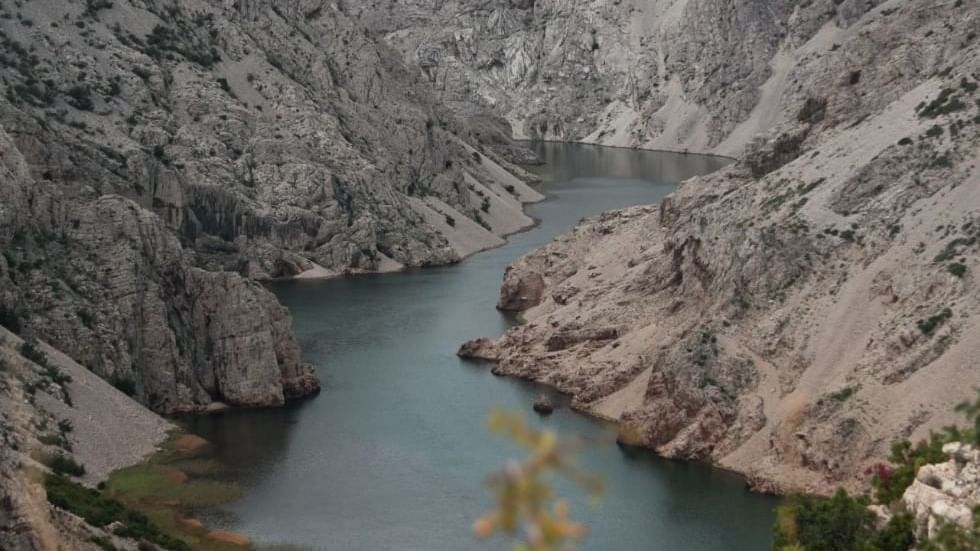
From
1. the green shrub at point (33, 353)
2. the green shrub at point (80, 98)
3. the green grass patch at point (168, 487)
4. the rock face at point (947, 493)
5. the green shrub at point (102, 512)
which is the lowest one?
the green grass patch at point (168, 487)

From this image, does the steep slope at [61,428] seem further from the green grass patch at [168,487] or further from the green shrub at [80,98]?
the green shrub at [80,98]

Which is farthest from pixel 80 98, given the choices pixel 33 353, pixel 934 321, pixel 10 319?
pixel 934 321

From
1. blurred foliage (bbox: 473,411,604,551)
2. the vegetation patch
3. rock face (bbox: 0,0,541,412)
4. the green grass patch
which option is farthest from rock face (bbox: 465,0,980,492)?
blurred foliage (bbox: 473,411,604,551)

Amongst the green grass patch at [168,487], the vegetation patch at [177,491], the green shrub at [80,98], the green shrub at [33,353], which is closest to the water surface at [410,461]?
the vegetation patch at [177,491]

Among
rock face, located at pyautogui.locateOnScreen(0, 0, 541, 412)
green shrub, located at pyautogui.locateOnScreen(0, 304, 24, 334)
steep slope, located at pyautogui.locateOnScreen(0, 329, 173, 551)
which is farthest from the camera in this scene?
rock face, located at pyautogui.locateOnScreen(0, 0, 541, 412)

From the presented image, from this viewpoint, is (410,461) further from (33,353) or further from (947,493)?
(947,493)

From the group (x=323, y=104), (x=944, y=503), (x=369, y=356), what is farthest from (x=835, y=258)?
(x=323, y=104)

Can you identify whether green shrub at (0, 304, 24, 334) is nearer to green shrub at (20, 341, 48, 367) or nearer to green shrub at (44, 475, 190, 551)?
green shrub at (20, 341, 48, 367)
